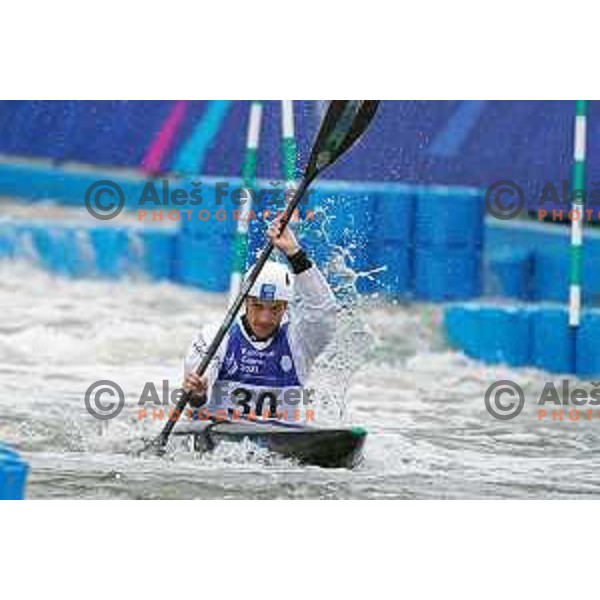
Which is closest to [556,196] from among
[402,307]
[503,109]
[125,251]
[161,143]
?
[503,109]

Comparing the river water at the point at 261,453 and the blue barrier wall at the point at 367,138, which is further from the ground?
the blue barrier wall at the point at 367,138

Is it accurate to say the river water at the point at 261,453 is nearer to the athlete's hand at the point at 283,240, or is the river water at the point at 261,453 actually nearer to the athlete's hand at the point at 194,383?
the athlete's hand at the point at 194,383

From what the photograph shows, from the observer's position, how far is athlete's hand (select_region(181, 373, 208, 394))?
6.02m

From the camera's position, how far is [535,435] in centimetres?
674

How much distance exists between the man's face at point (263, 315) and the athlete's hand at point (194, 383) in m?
0.22

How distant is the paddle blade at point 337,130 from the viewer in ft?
19.8

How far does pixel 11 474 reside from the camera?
15.7 feet

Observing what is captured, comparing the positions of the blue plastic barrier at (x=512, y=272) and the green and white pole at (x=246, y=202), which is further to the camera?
the blue plastic barrier at (x=512, y=272)

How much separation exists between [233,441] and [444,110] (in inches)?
92.1

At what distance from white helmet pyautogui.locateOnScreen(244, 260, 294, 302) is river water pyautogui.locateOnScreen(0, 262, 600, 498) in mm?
327

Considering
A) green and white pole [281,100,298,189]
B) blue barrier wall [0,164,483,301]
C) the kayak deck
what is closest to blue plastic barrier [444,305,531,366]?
blue barrier wall [0,164,483,301]

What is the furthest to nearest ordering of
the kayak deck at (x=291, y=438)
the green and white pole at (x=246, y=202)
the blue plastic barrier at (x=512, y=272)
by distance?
1. the blue plastic barrier at (x=512, y=272)
2. the green and white pole at (x=246, y=202)
3. the kayak deck at (x=291, y=438)

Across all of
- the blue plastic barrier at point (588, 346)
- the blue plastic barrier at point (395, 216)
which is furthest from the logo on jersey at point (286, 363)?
the blue plastic barrier at point (588, 346)

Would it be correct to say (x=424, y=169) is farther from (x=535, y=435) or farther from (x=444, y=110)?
(x=535, y=435)
